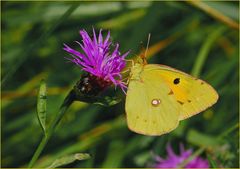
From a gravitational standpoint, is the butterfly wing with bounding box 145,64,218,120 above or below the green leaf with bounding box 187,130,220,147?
above

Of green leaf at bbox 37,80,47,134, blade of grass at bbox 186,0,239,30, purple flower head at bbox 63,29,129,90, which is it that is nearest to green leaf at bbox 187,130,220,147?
blade of grass at bbox 186,0,239,30

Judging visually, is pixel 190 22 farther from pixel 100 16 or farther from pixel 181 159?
pixel 181 159

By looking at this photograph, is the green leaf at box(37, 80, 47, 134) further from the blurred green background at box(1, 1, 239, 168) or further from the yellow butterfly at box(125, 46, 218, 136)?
the blurred green background at box(1, 1, 239, 168)

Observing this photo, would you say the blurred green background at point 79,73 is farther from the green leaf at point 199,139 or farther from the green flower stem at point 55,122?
the green flower stem at point 55,122

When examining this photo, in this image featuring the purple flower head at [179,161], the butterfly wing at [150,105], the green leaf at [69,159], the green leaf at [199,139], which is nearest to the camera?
the green leaf at [69,159]

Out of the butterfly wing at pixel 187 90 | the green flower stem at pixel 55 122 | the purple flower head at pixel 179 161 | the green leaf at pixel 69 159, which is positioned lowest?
the purple flower head at pixel 179 161

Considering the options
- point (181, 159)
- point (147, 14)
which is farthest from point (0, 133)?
point (147, 14)

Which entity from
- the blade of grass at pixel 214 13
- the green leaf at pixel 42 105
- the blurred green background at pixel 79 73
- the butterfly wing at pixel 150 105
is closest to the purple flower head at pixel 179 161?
the blurred green background at pixel 79 73
